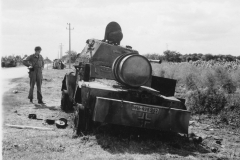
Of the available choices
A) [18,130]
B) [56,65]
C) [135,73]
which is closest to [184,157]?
[135,73]

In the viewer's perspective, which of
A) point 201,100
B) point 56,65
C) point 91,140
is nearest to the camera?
point 91,140

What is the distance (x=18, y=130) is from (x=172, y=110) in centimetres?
304

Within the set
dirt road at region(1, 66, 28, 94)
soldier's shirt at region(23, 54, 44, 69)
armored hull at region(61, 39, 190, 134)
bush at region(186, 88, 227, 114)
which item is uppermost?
soldier's shirt at region(23, 54, 44, 69)

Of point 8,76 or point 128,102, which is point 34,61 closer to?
point 128,102

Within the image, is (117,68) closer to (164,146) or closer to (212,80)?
(164,146)

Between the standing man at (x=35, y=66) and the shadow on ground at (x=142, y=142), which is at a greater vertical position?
the standing man at (x=35, y=66)

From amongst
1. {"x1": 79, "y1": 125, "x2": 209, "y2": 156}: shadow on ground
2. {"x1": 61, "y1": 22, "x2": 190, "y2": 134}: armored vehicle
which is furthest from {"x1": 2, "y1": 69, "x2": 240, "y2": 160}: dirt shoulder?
{"x1": 61, "y1": 22, "x2": 190, "y2": 134}: armored vehicle

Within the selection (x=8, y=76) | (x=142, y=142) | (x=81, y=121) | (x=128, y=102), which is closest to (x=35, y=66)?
(x=81, y=121)

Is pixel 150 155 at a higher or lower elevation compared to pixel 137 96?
lower

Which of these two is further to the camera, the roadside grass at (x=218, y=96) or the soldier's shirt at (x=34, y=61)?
the soldier's shirt at (x=34, y=61)

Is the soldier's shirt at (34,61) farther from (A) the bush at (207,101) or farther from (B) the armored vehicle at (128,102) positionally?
(A) the bush at (207,101)

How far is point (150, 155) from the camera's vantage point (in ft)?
15.9

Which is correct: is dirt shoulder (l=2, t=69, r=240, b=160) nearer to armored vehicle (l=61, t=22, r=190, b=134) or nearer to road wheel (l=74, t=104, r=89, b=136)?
road wheel (l=74, t=104, r=89, b=136)

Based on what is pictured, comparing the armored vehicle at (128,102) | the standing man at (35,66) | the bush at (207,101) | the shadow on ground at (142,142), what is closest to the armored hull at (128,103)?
the armored vehicle at (128,102)
